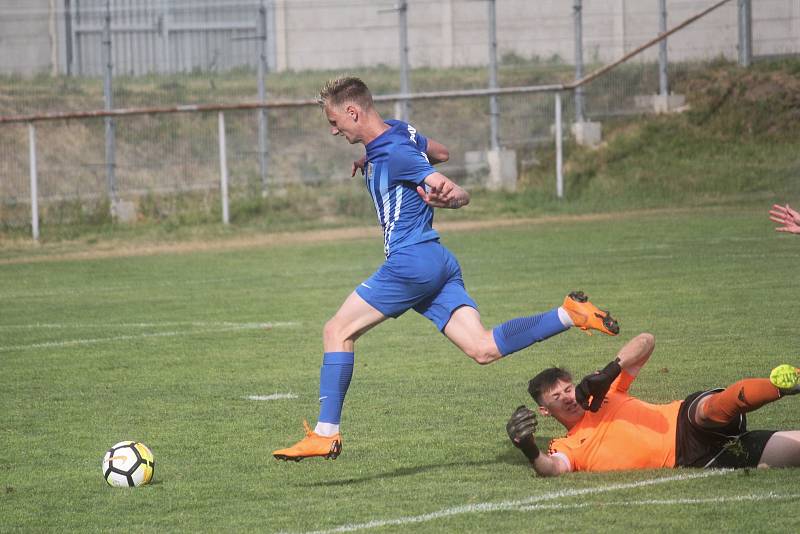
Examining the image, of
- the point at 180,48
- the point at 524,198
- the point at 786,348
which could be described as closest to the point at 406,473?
the point at 786,348

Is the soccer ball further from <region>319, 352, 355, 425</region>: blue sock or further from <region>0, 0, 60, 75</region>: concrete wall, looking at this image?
<region>0, 0, 60, 75</region>: concrete wall

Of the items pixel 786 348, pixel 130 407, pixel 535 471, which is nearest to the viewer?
pixel 535 471

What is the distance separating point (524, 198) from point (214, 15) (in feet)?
27.9

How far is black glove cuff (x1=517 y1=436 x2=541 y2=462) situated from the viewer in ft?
21.8

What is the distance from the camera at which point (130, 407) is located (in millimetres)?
9562

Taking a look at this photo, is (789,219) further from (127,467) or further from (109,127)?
(109,127)

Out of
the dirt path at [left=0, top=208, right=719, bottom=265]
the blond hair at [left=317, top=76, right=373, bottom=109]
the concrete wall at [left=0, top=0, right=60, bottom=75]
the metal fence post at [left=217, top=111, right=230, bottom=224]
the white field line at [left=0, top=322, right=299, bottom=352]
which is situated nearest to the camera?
the blond hair at [left=317, top=76, right=373, bottom=109]

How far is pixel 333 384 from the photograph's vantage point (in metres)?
7.11

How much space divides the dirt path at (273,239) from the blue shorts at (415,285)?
14663mm

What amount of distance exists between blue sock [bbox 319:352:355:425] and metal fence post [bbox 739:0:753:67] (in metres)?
22.9

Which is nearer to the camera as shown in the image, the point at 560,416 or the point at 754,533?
the point at 754,533

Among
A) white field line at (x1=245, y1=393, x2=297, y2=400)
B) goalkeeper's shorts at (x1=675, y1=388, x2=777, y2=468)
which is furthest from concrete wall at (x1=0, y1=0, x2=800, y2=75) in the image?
goalkeeper's shorts at (x1=675, y1=388, x2=777, y2=468)

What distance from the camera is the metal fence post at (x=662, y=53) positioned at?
27438mm

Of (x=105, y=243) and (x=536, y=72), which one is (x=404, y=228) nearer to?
(x=105, y=243)
